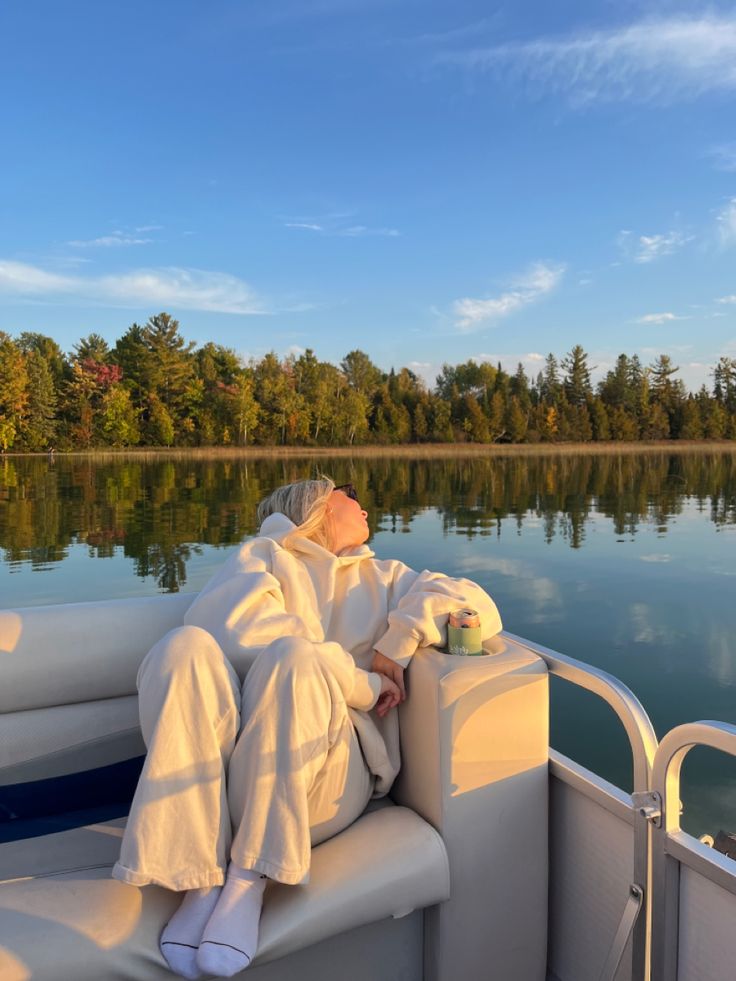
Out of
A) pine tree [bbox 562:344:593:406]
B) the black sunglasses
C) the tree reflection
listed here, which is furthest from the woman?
pine tree [bbox 562:344:593:406]

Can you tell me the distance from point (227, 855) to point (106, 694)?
0.70 meters

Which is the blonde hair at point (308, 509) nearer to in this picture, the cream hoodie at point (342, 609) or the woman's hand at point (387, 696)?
the cream hoodie at point (342, 609)

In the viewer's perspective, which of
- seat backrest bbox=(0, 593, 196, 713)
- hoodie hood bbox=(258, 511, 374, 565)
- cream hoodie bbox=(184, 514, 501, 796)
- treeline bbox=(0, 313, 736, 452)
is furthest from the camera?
treeline bbox=(0, 313, 736, 452)

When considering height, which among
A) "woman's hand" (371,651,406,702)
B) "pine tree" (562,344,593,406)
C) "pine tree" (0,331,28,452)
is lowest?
"woman's hand" (371,651,406,702)

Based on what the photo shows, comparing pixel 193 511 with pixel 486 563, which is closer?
pixel 486 563

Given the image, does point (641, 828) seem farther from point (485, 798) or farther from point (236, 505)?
point (236, 505)

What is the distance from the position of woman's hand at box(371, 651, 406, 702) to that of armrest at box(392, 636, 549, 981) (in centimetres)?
3

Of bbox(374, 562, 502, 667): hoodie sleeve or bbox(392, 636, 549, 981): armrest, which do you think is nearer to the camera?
bbox(392, 636, 549, 981): armrest

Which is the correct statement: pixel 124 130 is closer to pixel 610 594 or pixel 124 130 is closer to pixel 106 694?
pixel 610 594

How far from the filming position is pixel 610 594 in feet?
22.7

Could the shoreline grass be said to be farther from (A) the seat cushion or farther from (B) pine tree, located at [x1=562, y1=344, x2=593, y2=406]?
(A) the seat cushion

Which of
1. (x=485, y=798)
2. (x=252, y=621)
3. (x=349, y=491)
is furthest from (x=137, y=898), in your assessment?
(x=349, y=491)

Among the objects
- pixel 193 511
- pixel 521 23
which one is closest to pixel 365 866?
pixel 193 511

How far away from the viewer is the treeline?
42.4 m
